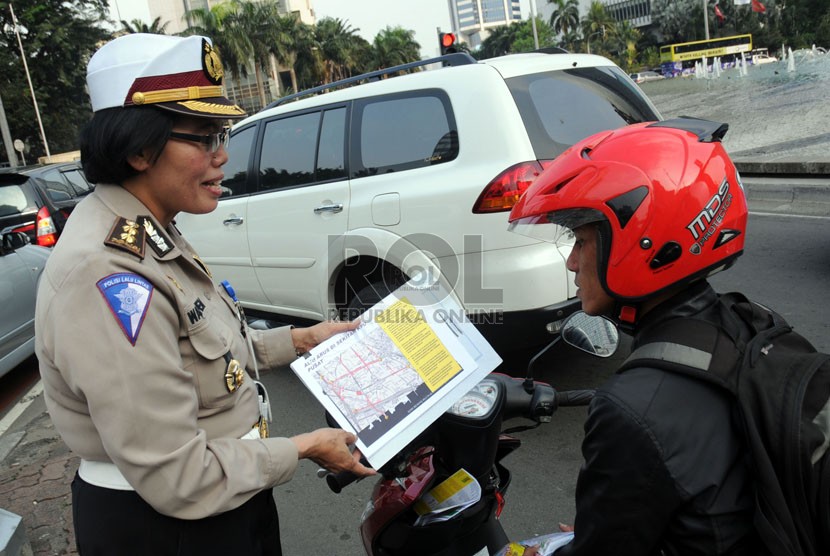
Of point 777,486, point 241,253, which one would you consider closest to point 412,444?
point 777,486

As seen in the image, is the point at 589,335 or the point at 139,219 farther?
the point at 589,335

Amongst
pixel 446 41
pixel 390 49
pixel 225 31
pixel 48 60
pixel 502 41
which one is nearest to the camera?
pixel 446 41

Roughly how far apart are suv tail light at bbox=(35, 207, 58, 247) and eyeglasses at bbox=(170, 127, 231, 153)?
815 cm

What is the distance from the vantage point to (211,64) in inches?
60.9

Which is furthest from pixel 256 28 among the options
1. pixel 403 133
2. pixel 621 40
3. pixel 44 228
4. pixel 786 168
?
pixel 403 133

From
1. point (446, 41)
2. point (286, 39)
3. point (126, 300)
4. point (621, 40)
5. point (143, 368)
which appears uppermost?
point (286, 39)

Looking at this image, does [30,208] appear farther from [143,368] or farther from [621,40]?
[621,40]

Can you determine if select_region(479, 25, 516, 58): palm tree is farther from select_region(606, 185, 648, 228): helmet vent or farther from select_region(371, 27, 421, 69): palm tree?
select_region(606, 185, 648, 228): helmet vent

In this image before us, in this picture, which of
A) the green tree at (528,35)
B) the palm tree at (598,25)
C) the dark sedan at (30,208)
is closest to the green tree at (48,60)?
the dark sedan at (30,208)

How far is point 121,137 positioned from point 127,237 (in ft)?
0.72

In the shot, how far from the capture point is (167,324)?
4.38 ft

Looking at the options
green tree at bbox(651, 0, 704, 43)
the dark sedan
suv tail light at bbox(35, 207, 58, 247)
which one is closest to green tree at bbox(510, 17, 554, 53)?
green tree at bbox(651, 0, 704, 43)

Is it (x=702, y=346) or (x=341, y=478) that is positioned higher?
(x=702, y=346)

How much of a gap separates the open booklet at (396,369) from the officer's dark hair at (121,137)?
0.61 m
